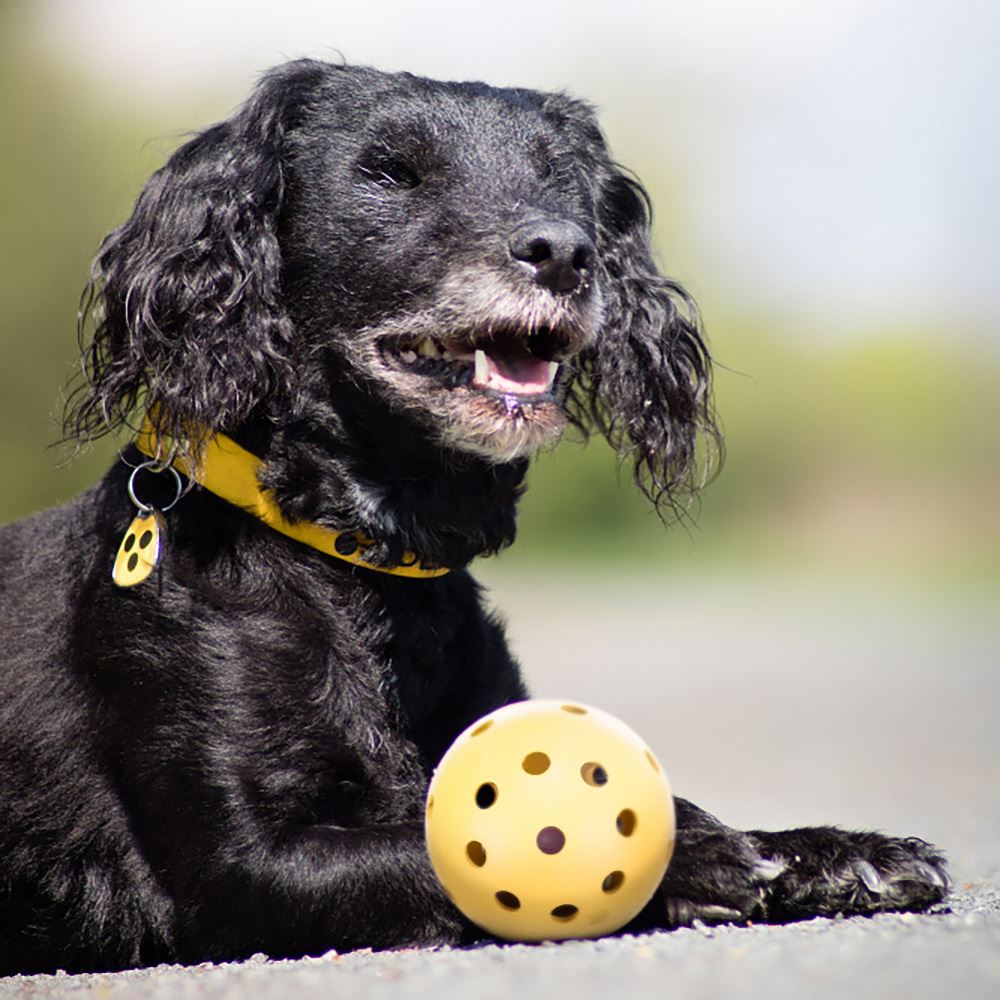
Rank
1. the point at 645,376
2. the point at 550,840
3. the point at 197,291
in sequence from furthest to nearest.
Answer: the point at 645,376 < the point at 197,291 < the point at 550,840

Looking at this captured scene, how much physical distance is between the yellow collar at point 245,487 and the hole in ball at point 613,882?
115 centimetres

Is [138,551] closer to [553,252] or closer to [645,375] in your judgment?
[553,252]

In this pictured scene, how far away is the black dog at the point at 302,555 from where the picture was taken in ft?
10.7

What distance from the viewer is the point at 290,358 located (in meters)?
3.80

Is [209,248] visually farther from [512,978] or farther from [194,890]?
[512,978]

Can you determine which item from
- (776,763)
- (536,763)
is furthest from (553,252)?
(776,763)

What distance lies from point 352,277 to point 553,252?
51cm

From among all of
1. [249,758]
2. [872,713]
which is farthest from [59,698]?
[872,713]

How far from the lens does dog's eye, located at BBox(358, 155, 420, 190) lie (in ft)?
12.7

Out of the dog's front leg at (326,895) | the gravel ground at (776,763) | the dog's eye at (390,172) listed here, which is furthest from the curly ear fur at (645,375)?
the dog's front leg at (326,895)

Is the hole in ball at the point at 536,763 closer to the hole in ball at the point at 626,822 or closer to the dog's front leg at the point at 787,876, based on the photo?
the hole in ball at the point at 626,822

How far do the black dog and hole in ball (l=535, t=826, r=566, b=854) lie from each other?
1.32 ft

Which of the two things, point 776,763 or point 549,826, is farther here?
point 776,763

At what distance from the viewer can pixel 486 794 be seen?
2943mm
